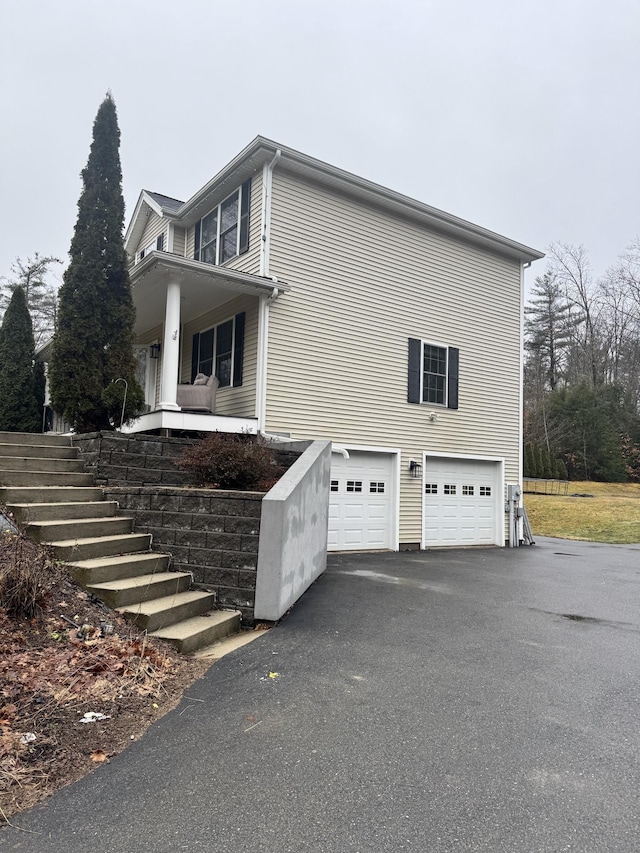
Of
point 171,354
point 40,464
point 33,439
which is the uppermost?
point 171,354

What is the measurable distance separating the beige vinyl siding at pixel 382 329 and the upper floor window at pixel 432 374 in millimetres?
185

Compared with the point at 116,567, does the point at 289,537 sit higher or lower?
higher

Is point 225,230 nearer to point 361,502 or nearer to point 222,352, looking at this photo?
point 222,352

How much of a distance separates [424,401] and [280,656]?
8.64 m

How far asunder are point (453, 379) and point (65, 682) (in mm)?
10747

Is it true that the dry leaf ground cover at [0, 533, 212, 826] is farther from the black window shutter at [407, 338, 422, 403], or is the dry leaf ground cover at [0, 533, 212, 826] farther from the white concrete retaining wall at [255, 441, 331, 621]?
the black window shutter at [407, 338, 422, 403]

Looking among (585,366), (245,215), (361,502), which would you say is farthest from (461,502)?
(585,366)

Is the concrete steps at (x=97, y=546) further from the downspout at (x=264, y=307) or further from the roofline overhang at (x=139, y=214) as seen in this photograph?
the roofline overhang at (x=139, y=214)

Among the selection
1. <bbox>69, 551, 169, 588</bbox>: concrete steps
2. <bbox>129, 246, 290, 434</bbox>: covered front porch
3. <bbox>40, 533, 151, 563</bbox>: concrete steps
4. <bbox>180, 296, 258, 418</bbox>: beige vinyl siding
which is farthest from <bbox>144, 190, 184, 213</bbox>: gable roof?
<bbox>69, 551, 169, 588</bbox>: concrete steps

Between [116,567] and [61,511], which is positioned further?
[61,511]

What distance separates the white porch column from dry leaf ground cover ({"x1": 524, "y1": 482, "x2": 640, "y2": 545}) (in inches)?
528

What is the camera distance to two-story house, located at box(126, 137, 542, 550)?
1006cm

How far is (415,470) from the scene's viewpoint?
1190cm

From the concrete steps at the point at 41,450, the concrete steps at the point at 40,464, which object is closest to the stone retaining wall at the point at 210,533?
the concrete steps at the point at 40,464
